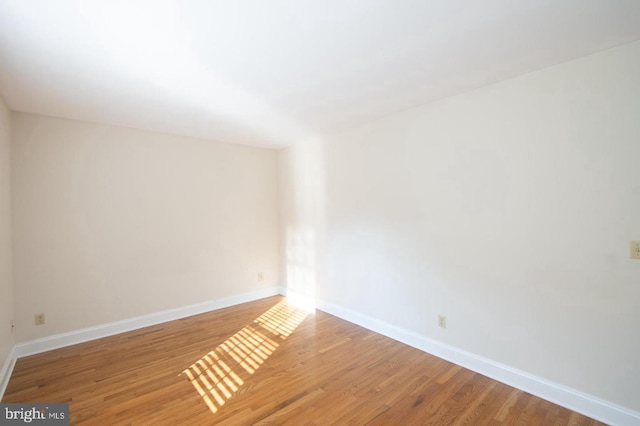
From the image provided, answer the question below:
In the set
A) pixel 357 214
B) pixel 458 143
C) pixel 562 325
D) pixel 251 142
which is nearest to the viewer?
pixel 562 325

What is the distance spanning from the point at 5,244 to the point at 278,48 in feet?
9.43

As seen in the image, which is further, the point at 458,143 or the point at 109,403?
the point at 458,143

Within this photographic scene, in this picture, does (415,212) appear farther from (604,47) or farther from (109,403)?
(109,403)

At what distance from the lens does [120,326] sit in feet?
10.8

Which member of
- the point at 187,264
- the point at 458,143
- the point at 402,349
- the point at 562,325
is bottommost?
the point at 402,349

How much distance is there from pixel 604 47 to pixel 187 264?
4.42m

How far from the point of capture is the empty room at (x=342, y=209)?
1.72 meters

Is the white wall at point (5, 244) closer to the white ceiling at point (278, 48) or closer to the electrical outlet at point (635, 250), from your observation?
the white ceiling at point (278, 48)

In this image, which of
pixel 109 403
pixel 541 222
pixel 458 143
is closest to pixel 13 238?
pixel 109 403

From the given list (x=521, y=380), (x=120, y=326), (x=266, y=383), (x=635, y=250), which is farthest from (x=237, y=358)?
(x=635, y=250)

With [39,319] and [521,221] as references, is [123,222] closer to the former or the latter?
[39,319]

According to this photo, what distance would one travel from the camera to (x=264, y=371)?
2.49 m

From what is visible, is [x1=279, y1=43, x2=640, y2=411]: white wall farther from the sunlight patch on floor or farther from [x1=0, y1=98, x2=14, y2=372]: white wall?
[x1=0, y1=98, x2=14, y2=372]: white wall

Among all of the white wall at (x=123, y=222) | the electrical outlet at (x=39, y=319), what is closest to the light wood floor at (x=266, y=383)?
the electrical outlet at (x=39, y=319)
